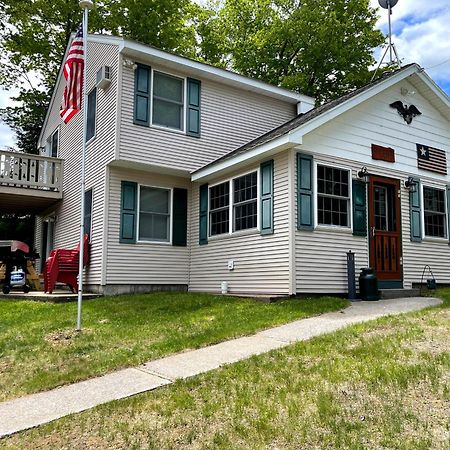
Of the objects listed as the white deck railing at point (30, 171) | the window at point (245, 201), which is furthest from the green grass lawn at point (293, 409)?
the white deck railing at point (30, 171)

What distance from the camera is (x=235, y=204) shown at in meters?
11.3

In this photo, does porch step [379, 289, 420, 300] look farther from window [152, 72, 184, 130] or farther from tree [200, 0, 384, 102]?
tree [200, 0, 384, 102]

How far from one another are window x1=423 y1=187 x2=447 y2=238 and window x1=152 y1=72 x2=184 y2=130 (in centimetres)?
665

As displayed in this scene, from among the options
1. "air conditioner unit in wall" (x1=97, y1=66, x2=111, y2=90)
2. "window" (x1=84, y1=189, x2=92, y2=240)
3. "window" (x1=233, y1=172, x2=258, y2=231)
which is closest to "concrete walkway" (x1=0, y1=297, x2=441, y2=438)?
"window" (x1=233, y1=172, x2=258, y2=231)

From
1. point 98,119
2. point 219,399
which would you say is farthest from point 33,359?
point 98,119

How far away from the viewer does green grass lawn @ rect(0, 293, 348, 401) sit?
19.0 ft

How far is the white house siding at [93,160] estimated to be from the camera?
11883mm

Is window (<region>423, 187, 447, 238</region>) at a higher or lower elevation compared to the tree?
lower

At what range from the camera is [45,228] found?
61.1ft

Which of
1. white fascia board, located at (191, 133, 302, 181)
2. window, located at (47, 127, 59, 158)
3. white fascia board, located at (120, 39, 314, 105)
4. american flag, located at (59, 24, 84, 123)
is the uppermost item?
white fascia board, located at (120, 39, 314, 105)

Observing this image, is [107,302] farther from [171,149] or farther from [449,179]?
[449,179]

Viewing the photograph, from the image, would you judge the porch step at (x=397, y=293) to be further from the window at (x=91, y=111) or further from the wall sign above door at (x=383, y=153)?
the window at (x=91, y=111)

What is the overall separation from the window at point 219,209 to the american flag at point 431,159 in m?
5.00

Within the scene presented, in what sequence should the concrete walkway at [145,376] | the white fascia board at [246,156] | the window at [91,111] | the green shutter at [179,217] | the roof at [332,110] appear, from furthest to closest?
the window at [91,111] < the green shutter at [179,217] < the roof at [332,110] < the white fascia board at [246,156] < the concrete walkway at [145,376]
